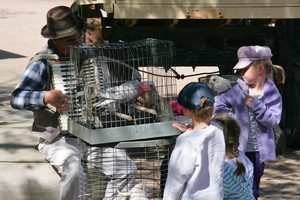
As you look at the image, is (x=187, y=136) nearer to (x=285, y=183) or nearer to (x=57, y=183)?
(x=57, y=183)

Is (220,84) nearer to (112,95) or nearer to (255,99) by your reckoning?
(255,99)

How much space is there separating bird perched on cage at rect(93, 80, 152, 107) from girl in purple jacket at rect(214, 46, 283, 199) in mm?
844

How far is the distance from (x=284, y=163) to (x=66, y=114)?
138 inches

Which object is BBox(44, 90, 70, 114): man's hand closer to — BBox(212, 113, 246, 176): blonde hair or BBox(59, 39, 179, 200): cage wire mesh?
BBox(59, 39, 179, 200): cage wire mesh

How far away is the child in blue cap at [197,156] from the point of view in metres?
3.25

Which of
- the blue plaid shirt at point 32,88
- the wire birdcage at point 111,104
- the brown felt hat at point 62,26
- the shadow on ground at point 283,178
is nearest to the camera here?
the wire birdcage at point 111,104

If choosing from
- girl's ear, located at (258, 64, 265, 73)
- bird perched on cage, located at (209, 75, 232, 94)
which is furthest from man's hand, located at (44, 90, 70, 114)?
girl's ear, located at (258, 64, 265, 73)

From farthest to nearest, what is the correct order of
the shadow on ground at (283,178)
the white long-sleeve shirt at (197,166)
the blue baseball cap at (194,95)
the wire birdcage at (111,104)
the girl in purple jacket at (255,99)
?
1. the shadow on ground at (283,178)
2. the girl in purple jacket at (255,99)
3. the wire birdcage at (111,104)
4. the blue baseball cap at (194,95)
5. the white long-sleeve shirt at (197,166)

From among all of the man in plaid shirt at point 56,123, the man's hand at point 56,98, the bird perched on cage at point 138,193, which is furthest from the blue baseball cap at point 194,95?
the man's hand at point 56,98

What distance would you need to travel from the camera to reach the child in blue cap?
10.6 ft

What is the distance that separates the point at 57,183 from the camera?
4.46 metres

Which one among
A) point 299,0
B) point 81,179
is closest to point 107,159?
point 81,179

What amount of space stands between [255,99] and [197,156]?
47.7 inches

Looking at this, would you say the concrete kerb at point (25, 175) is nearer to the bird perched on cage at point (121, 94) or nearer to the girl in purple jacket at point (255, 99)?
the bird perched on cage at point (121, 94)
